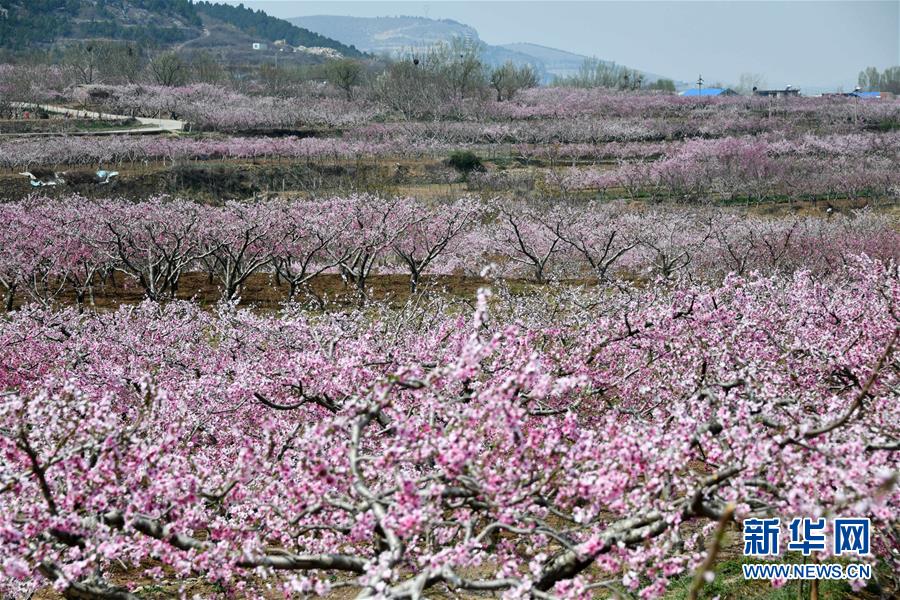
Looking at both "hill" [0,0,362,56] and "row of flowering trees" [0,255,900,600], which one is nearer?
"row of flowering trees" [0,255,900,600]

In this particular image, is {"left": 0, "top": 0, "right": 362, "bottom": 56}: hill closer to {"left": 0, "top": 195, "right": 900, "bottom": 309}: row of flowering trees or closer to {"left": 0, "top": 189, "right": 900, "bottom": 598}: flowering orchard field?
{"left": 0, "top": 195, "right": 900, "bottom": 309}: row of flowering trees

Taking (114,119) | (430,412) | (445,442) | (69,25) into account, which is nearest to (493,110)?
(114,119)

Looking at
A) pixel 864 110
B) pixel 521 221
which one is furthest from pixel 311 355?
pixel 864 110

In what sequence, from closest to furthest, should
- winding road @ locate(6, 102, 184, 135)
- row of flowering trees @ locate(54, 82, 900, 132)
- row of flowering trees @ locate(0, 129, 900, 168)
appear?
row of flowering trees @ locate(0, 129, 900, 168)
winding road @ locate(6, 102, 184, 135)
row of flowering trees @ locate(54, 82, 900, 132)

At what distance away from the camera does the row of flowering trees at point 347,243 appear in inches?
907

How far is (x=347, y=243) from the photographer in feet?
89.7

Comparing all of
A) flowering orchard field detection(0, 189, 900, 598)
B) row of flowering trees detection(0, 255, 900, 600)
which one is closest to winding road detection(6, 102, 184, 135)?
flowering orchard field detection(0, 189, 900, 598)

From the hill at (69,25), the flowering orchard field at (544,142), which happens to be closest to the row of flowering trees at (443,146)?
the flowering orchard field at (544,142)

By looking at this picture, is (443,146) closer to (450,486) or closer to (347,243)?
(347,243)

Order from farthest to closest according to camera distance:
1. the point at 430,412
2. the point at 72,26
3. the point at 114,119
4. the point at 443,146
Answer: the point at 72,26 < the point at 114,119 < the point at 443,146 < the point at 430,412

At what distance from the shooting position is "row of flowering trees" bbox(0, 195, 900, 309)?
2305 cm

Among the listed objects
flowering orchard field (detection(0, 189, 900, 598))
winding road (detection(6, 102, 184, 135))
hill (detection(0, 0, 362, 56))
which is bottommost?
flowering orchard field (detection(0, 189, 900, 598))

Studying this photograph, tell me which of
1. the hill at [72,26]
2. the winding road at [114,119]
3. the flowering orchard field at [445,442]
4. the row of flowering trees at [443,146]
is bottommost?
the flowering orchard field at [445,442]

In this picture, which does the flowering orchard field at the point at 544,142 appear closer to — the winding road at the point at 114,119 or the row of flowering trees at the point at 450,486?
the winding road at the point at 114,119
